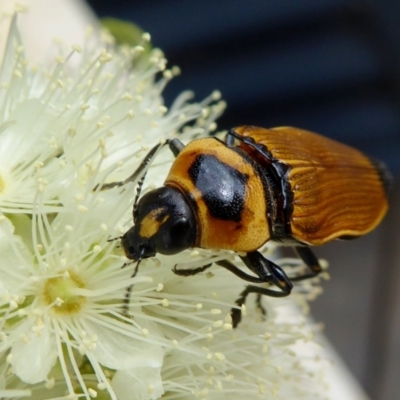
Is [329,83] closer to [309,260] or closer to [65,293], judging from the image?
[309,260]

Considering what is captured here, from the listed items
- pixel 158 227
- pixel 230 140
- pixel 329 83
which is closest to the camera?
pixel 158 227

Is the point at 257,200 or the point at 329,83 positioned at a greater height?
the point at 329,83

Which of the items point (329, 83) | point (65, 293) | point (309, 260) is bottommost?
point (65, 293)

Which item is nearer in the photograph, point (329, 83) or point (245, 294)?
point (245, 294)

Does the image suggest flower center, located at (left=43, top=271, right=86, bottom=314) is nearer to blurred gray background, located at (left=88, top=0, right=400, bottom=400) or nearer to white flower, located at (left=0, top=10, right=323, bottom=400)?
white flower, located at (left=0, top=10, right=323, bottom=400)

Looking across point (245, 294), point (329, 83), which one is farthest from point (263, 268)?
point (329, 83)

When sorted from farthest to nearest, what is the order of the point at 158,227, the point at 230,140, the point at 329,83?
the point at 329,83
the point at 230,140
the point at 158,227

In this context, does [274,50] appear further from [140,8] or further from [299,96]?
[140,8]

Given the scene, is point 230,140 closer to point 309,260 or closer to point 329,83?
point 309,260
